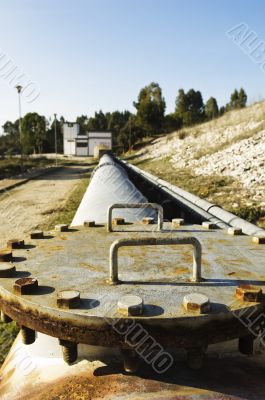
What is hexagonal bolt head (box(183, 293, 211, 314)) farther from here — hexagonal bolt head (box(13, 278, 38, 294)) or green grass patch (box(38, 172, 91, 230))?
green grass patch (box(38, 172, 91, 230))

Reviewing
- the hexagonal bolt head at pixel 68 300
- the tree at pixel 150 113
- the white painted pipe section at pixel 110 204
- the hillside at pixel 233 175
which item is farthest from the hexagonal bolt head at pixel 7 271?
the tree at pixel 150 113

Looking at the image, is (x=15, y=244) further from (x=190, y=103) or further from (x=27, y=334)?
(x=190, y=103)

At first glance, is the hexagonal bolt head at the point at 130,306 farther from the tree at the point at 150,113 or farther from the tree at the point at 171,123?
the tree at the point at 171,123

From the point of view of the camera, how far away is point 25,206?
Answer: 12977mm

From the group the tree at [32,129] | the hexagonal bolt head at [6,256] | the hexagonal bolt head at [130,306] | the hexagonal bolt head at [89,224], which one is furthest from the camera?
the tree at [32,129]

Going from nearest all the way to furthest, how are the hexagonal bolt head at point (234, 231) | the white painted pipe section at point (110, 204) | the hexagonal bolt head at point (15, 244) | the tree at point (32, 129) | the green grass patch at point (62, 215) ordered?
the hexagonal bolt head at point (15, 244), the hexagonal bolt head at point (234, 231), the white painted pipe section at point (110, 204), the green grass patch at point (62, 215), the tree at point (32, 129)

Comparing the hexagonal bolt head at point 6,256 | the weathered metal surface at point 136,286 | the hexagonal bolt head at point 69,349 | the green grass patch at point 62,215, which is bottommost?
the green grass patch at point 62,215

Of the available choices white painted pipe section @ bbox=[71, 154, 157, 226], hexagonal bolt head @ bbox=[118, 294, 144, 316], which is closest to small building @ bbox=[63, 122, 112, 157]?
white painted pipe section @ bbox=[71, 154, 157, 226]

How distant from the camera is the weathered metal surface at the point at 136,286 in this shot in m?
1.36

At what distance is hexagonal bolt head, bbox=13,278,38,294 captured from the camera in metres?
1.56

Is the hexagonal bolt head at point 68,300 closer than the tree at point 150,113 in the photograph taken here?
Yes

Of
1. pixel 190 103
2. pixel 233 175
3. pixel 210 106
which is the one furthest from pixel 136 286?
pixel 210 106

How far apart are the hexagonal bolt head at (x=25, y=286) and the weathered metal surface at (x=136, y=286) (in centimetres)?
3

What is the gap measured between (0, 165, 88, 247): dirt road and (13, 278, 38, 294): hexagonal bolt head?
615cm
